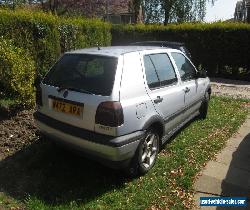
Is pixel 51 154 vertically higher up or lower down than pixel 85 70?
lower down

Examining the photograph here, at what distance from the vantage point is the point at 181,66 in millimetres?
6359

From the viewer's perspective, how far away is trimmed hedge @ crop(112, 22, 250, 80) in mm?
16484

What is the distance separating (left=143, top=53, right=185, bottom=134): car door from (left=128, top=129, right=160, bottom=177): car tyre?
0.36 m

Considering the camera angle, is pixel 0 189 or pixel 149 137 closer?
pixel 0 189

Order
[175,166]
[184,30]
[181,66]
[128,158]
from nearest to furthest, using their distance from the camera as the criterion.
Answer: [128,158] < [175,166] < [181,66] < [184,30]

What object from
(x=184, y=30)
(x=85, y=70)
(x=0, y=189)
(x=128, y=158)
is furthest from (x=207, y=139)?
(x=184, y=30)

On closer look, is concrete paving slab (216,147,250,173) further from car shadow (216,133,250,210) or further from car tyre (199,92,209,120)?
car tyre (199,92,209,120)

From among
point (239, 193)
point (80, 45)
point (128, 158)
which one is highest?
point (80, 45)

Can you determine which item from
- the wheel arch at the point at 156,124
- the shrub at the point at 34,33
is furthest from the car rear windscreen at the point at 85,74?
the shrub at the point at 34,33

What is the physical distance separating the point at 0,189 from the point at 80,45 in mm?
8688

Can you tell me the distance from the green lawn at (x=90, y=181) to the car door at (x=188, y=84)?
786 mm

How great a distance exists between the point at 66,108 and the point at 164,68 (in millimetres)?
1878

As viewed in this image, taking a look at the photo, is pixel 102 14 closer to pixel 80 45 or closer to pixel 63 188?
pixel 80 45

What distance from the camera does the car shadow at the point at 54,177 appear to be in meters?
4.43
